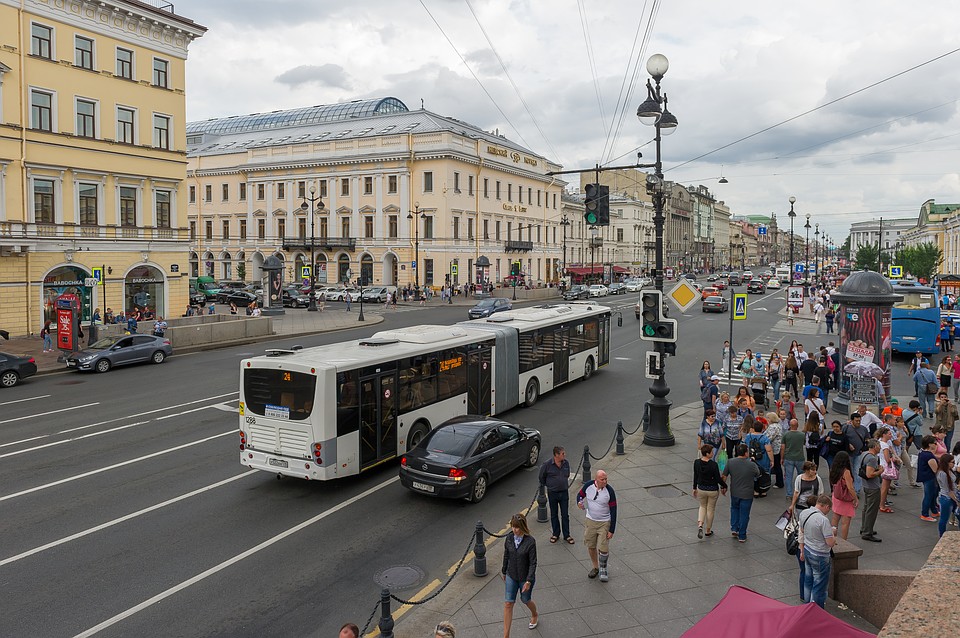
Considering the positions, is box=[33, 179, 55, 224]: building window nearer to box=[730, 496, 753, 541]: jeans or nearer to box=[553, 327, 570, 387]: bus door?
box=[553, 327, 570, 387]: bus door

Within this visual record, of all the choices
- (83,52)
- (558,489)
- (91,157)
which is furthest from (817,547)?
(83,52)

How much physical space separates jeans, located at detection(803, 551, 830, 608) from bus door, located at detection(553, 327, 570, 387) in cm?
1401

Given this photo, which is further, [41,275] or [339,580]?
[41,275]

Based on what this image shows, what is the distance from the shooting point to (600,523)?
29.8ft

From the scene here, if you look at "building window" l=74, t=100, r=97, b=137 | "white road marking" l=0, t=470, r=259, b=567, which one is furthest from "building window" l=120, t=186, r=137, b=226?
"white road marking" l=0, t=470, r=259, b=567

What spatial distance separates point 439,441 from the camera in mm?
12438

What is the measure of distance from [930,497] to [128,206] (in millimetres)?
39332

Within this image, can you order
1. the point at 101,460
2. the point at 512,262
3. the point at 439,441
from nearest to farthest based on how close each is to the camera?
the point at 439,441, the point at 101,460, the point at 512,262

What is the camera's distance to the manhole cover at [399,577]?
30.0 feet

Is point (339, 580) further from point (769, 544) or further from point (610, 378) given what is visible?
point (610, 378)

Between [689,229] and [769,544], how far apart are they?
6414 inches

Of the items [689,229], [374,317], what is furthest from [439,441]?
[689,229]

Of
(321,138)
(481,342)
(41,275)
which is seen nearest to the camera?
(481,342)

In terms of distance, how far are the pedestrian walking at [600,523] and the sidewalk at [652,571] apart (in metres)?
0.23
